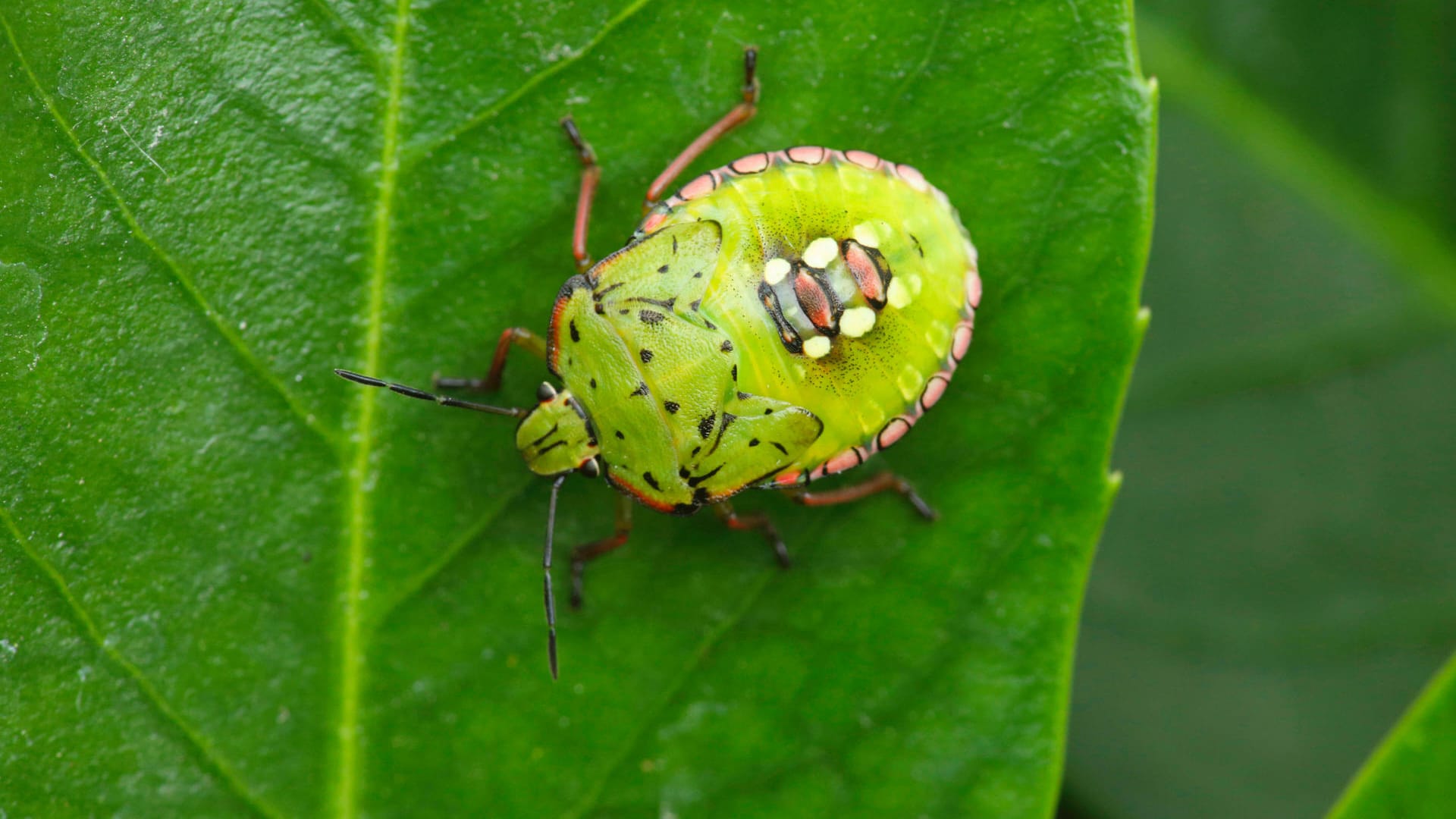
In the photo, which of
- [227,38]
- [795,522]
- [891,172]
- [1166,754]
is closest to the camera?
[227,38]

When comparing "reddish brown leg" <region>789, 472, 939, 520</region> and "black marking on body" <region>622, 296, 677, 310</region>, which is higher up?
"black marking on body" <region>622, 296, 677, 310</region>

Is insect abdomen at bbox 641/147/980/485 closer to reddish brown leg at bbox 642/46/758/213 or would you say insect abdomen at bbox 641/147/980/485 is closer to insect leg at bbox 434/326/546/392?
reddish brown leg at bbox 642/46/758/213

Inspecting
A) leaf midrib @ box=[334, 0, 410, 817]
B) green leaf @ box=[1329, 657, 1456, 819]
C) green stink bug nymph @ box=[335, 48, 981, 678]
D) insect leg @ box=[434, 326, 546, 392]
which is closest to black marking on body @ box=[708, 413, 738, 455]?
green stink bug nymph @ box=[335, 48, 981, 678]

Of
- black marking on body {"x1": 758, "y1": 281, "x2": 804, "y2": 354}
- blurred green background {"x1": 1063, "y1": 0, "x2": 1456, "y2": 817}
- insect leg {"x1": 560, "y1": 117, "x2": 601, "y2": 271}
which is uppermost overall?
insect leg {"x1": 560, "y1": 117, "x2": 601, "y2": 271}

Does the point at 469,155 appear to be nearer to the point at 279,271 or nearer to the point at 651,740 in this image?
the point at 279,271

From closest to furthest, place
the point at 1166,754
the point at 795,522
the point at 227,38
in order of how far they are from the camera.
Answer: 1. the point at 227,38
2. the point at 795,522
3. the point at 1166,754

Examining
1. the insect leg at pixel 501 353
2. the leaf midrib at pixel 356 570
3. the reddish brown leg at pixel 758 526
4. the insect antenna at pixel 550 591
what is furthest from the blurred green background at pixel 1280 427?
the leaf midrib at pixel 356 570

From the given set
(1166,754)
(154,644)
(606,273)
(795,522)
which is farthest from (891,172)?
(1166,754)
